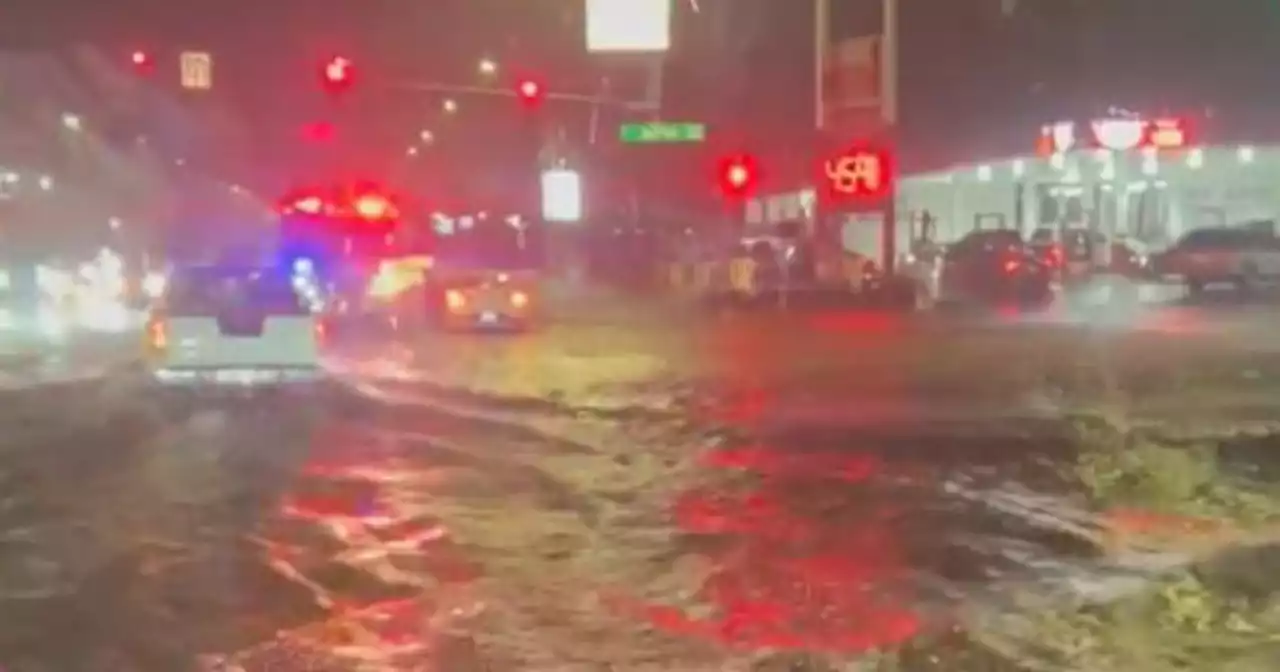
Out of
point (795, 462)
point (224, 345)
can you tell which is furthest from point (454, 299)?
point (795, 462)

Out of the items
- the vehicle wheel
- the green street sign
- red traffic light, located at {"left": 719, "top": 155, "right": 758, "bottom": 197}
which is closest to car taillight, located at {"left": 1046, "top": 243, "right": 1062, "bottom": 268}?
the vehicle wheel

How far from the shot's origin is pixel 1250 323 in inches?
1404

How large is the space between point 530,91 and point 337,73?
A: 280 inches

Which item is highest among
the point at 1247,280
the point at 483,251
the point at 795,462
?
the point at 483,251

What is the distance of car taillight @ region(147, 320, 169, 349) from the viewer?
75.1 ft

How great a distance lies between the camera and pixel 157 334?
912 inches

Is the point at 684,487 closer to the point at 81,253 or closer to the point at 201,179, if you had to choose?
the point at 81,253

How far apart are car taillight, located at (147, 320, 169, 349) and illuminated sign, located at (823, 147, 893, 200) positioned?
20.4m

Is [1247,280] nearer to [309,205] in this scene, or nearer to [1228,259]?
[1228,259]

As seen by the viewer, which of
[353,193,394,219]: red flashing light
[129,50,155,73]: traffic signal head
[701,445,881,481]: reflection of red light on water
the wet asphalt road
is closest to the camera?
the wet asphalt road

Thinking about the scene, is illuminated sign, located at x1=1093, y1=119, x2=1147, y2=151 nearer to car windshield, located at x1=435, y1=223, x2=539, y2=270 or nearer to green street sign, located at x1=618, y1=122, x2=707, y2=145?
green street sign, located at x1=618, y1=122, x2=707, y2=145

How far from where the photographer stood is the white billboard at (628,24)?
1932 inches

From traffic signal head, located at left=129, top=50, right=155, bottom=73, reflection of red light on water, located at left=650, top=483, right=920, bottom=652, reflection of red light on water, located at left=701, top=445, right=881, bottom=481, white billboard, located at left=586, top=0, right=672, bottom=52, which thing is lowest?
reflection of red light on water, located at left=701, top=445, right=881, bottom=481

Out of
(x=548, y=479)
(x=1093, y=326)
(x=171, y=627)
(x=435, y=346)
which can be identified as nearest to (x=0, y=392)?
(x=435, y=346)
